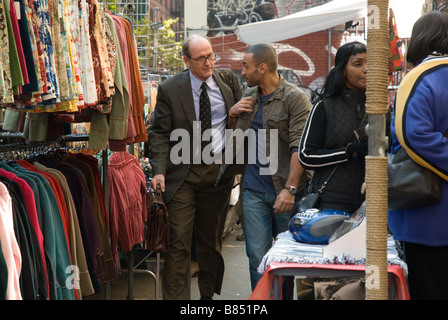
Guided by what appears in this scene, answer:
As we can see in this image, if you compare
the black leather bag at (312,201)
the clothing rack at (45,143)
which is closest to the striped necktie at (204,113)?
the clothing rack at (45,143)

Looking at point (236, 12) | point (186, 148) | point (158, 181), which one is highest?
point (236, 12)

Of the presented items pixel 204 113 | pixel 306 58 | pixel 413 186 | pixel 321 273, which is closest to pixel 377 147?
pixel 413 186

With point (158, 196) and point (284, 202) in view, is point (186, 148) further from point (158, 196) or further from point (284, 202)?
point (284, 202)

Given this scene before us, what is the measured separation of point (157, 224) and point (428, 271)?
98.6 inches

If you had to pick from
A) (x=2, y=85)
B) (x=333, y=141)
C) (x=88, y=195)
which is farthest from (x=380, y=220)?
(x=88, y=195)

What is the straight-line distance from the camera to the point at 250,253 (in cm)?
462

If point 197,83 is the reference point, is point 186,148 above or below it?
below

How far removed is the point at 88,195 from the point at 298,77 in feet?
63.3

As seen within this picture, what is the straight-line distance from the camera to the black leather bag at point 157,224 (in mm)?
4883

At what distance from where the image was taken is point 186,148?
513cm

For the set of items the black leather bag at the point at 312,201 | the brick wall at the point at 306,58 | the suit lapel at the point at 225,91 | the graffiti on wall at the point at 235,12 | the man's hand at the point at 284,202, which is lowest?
the man's hand at the point at 284,202

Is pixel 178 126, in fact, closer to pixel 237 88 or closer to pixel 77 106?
pixel 237 88

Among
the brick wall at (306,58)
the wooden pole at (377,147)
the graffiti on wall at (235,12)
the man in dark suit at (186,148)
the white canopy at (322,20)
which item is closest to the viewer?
the wooden pole at (377,147)

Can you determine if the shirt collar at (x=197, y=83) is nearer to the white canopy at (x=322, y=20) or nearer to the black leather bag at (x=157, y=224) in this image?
the black leather bag at (x=157, y=224)
